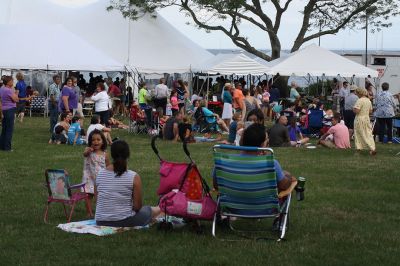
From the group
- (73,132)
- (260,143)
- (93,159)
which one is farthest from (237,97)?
(260,143)

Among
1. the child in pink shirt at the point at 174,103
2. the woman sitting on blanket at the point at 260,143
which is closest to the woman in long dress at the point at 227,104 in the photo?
the child in pink shirt at the point at 174,103

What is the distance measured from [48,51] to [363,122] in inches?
440

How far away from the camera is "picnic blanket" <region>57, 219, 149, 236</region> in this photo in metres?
6.85

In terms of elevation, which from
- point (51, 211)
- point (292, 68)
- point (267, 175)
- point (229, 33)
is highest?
point (229, 33)

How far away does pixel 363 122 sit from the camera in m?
14.3

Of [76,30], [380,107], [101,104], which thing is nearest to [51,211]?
[101,104]

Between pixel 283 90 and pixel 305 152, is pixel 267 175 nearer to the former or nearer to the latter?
pixel 305 152

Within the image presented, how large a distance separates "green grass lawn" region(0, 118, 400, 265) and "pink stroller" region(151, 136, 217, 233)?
0.21m

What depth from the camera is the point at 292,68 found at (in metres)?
25.0

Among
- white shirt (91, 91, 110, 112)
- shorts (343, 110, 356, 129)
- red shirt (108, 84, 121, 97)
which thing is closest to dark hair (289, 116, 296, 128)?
shorts (343, 110, 356, 129)

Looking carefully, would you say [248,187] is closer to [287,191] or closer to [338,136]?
[287,191]

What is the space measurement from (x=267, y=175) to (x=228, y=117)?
565 inches

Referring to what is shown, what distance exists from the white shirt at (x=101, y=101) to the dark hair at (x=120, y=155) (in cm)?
1113

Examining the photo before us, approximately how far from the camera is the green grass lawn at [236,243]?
19.6 feet
